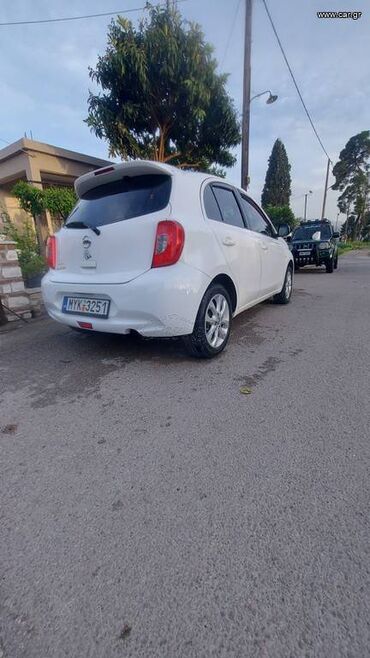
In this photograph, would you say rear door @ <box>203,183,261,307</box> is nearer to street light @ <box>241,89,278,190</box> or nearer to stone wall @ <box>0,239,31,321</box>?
stone wall @ <box>0,239,31,321</box>

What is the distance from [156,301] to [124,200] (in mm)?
950

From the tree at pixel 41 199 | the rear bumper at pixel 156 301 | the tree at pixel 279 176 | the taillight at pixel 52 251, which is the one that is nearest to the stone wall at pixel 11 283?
the taillight at pixel 52 251

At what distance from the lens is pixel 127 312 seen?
2.53 meters

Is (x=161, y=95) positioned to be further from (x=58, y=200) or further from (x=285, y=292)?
(x=285, y=292)

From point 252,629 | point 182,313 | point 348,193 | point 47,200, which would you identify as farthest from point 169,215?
point 348,193

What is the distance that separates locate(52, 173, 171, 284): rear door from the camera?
97.2 inches

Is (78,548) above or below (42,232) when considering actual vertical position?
below

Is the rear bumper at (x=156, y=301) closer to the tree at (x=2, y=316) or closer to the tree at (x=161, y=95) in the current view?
the tree at (x=2, y=316)

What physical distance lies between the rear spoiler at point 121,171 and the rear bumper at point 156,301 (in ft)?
2.76

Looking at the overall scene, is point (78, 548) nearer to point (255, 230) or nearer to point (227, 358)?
point (227, 358)

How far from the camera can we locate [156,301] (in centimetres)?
241

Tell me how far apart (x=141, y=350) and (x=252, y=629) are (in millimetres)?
2477

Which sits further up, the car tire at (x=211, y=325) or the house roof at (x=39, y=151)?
the house roof at (x=39, y=151)

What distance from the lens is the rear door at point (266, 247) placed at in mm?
3899
